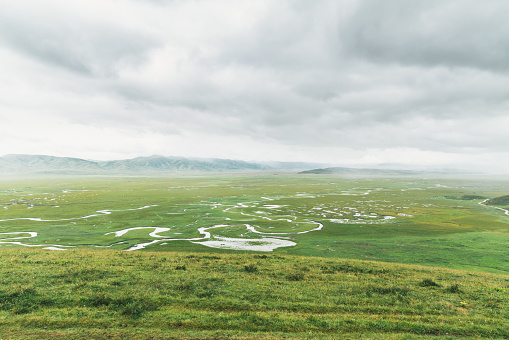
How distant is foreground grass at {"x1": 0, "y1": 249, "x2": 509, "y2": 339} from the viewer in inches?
502

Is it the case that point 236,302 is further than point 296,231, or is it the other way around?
point 296,231

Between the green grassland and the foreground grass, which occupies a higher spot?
the foreground grass

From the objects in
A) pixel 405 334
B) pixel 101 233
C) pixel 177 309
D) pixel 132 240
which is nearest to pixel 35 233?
pixel 101 233

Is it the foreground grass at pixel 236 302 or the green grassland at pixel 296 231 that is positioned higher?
the foreground grass at pixel 236 302

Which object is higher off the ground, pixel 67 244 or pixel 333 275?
pixel 333 275

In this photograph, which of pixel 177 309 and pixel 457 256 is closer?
pixel 177 309

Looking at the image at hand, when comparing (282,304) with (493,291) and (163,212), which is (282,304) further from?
(163,212)

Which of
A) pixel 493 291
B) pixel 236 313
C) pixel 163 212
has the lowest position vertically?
pixel 163 212

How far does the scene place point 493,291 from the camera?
19.4m

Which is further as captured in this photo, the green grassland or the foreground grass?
the green grassland

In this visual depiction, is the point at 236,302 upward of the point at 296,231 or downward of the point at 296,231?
upward

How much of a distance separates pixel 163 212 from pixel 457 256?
82.8 meters

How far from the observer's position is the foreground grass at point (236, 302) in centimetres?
1276

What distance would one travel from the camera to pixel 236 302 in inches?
621
